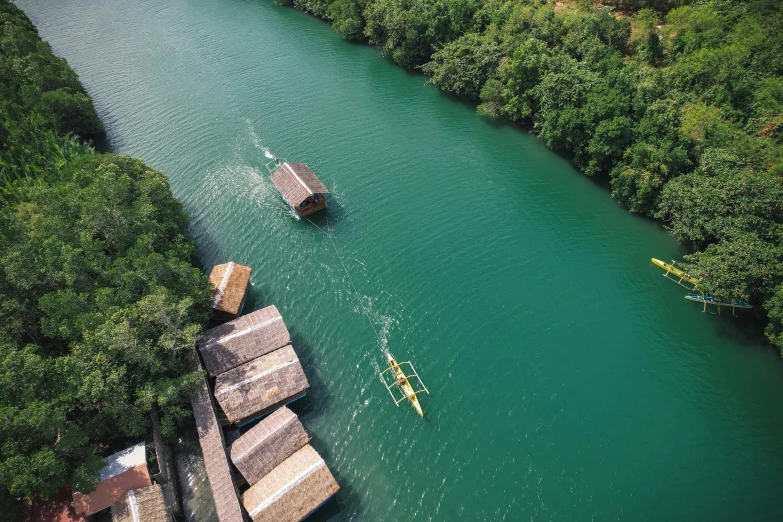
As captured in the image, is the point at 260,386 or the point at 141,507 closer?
the point at 141,507

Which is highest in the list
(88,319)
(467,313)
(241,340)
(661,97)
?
(661,97)

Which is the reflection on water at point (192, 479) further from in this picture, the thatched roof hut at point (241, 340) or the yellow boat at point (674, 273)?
the yellow boat at point (674, 273)

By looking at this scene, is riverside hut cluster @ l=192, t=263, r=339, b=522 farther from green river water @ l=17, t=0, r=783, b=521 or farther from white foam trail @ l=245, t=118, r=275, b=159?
white foam trail @ l=245, t=118, r=275, b=159

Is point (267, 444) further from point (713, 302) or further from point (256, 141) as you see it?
point (256, 141)

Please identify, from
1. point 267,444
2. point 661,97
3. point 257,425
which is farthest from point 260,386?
point 661,97

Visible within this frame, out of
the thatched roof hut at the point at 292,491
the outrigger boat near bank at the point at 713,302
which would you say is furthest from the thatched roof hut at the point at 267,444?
the outrigger boat near bank at the point at 713,302
